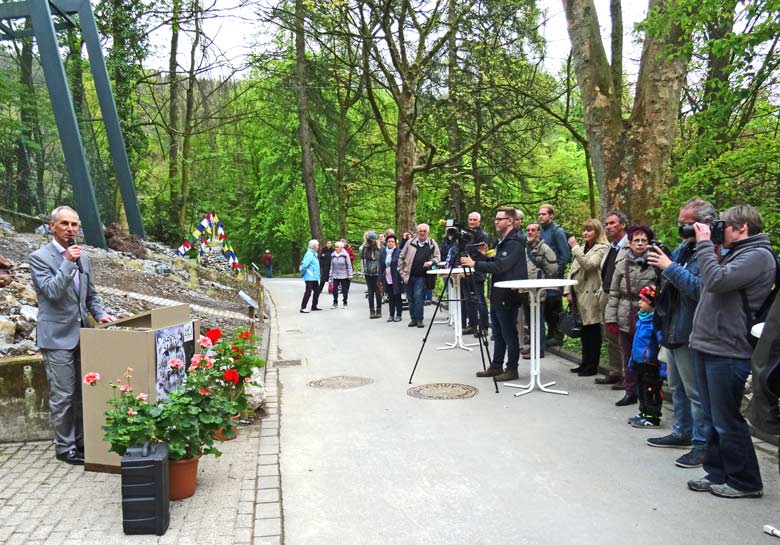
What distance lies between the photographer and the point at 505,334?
26.3 feet

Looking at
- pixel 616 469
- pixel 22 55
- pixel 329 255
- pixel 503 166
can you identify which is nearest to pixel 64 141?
pixel 22 55

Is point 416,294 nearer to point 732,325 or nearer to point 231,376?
point 231,376

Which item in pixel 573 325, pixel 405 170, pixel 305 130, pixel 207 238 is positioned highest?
pixel 305 130

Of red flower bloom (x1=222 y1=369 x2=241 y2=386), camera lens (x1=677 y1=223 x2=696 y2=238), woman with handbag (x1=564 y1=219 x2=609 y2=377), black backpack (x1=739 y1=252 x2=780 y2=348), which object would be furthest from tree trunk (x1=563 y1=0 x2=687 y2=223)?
red flower bloom (x1=222 y1=369 x2=241 y2=386)

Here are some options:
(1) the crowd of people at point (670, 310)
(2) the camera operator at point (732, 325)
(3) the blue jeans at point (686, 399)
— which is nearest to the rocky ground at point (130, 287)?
(1) the crowd of people at point (670, 310)

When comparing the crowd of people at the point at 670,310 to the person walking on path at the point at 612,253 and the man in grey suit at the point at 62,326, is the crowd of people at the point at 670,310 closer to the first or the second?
the person walking on path at the point at 612,253

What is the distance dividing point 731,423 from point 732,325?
0.64 metres

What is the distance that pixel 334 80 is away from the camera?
2219cm

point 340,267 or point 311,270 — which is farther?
point 340,267

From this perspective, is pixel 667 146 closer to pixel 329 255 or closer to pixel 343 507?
pixel 343 507

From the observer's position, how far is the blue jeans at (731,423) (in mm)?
4340

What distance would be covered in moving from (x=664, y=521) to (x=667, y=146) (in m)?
6.25

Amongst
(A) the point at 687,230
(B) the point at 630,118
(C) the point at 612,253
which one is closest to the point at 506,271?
(C) the point at 612,253

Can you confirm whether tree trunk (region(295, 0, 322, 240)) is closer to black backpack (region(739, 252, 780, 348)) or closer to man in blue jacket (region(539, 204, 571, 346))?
man in blue jacket (region(539, 204, 571, 346))
